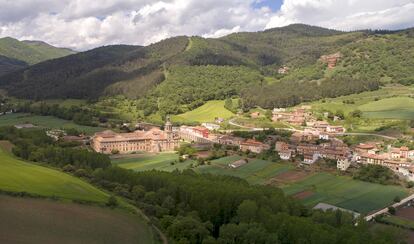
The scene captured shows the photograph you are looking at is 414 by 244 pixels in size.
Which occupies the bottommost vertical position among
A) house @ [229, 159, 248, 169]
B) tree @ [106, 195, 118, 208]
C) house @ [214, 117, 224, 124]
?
house @ [229, 159, 248, 169]

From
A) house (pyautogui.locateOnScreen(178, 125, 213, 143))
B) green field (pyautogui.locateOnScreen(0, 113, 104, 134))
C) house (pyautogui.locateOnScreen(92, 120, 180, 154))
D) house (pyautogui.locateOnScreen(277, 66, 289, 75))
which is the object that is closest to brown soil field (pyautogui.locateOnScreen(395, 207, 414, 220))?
house (pyautogui.locateOnScreen(178, 125, 213, 143))

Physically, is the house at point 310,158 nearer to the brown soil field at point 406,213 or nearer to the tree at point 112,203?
the brown soil field at point 406,213

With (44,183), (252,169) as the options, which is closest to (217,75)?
(252,169)

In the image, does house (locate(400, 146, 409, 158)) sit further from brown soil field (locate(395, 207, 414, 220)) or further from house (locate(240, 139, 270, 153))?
brown soil field (locate(395, 207, 414, 220))

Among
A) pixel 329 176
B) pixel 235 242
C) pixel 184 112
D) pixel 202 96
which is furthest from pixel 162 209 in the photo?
pixel 202 96

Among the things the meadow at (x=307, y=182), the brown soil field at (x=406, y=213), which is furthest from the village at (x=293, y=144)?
the brown soil field at (x=406, y=213)

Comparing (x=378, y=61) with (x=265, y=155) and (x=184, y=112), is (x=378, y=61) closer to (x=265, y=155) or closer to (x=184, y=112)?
(x=184, y=112)
